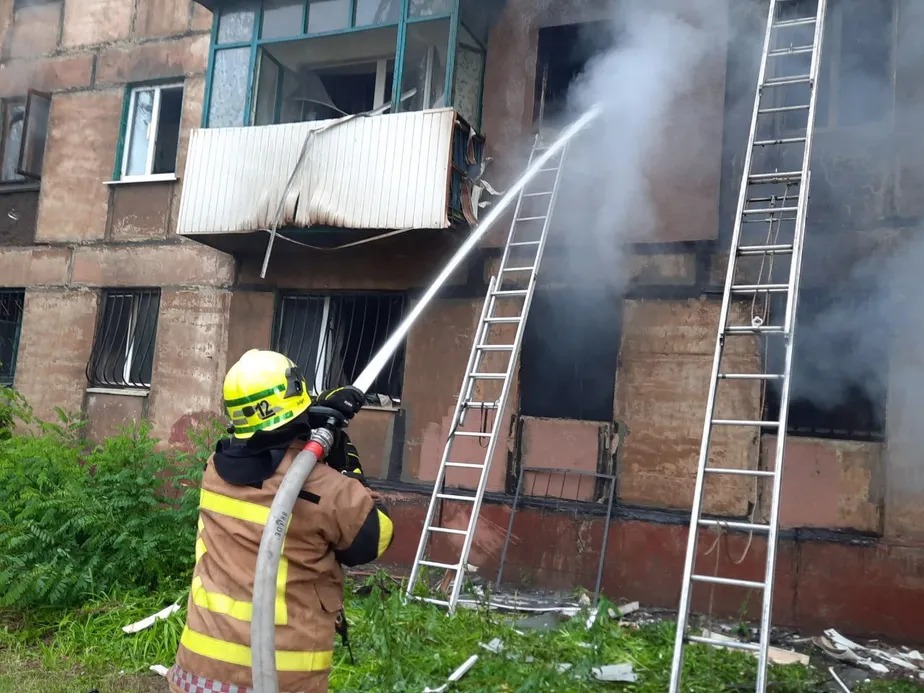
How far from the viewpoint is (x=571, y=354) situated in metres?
6.43

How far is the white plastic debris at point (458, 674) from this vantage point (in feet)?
12.2

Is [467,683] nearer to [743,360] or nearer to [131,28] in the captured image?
[743,360]

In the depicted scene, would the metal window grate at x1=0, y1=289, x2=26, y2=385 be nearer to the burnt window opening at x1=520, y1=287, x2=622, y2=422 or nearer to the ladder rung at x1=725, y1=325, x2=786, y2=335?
the burnt window opening at x1=520, y1=287, x2=622, y2=422

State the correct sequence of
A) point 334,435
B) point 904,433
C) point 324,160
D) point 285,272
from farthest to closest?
point 285,272
point 324,160
point 904,433
point 334,435

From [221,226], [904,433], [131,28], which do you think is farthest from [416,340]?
[131,28]

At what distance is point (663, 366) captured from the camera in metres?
5.93

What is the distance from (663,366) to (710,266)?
0.89 meters

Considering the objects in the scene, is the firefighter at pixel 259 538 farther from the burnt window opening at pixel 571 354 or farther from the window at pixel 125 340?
the window at pixel 125 340

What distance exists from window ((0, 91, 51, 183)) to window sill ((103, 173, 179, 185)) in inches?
48.6

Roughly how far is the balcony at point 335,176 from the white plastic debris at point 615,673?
358 cm

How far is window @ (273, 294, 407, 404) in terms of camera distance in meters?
7.11

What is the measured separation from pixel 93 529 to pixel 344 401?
13.2 ft

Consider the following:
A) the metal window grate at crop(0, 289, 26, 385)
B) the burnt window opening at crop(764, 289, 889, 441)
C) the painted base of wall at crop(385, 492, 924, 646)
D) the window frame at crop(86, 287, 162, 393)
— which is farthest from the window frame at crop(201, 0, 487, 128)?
the metal window grate at crop(0, 289, 26, 385)

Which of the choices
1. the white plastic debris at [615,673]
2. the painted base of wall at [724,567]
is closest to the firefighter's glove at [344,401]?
the white plastic debris at [615,673]
